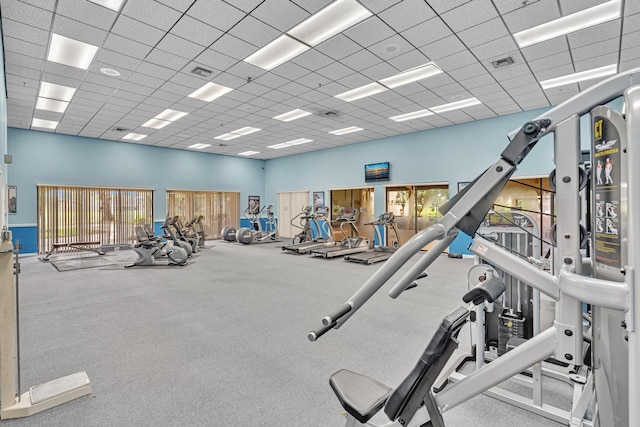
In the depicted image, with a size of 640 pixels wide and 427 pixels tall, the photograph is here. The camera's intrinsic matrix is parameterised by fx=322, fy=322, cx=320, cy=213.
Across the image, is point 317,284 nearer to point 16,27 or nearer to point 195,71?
point 195,71

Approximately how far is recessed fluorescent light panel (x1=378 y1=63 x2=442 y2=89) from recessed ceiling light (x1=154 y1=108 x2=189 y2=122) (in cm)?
482

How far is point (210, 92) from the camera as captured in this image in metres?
6.45

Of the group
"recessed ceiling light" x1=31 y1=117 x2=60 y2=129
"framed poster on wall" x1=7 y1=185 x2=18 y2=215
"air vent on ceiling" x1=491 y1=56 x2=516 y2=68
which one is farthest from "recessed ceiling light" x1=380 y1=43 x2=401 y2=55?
"framed poster on wall" x1=7 y1=185 x2=18 y2=215

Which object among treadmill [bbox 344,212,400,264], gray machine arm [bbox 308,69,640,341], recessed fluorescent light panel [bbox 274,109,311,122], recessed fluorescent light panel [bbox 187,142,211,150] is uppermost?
recessed fluorescent light panel [bbox 274,109,311,122]

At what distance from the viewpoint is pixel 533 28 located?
4.10m

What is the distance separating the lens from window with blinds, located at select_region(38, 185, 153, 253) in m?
9.46

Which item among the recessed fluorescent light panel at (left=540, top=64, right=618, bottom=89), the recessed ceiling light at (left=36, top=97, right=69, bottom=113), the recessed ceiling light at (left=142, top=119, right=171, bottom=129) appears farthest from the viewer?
the recessed ceiling light at (left=142, top=119, right=171, bottom=129)

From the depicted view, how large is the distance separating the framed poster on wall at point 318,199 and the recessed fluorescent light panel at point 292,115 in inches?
172

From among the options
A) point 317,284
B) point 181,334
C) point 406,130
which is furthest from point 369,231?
point 181,334

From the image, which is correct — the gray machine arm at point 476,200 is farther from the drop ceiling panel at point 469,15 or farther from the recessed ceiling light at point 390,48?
the recessed ceiling light at point 390,48

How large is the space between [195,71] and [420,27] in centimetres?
358

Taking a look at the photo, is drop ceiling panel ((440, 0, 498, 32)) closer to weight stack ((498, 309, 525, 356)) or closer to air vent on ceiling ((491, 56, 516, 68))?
air vent on ceiling ((491, 56, 516, 68))

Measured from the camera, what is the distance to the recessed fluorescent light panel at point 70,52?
14.6 feet

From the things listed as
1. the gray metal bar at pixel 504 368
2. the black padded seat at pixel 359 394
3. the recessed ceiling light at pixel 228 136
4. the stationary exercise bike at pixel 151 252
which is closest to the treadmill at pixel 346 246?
the stationary exercise bike at pixel 151 252
